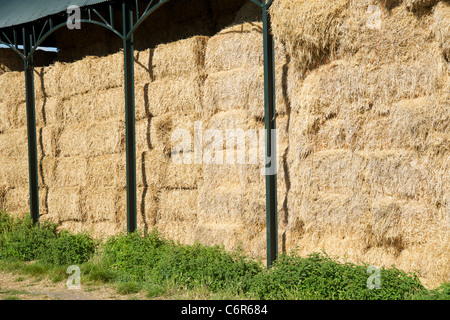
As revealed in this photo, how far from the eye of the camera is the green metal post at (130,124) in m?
10.3

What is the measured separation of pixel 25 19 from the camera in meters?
13.0

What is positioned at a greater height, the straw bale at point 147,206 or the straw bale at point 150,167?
the straw bale at point 150,167

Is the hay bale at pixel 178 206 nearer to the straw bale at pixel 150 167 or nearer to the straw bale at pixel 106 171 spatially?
the straw bale at pixel 150 167

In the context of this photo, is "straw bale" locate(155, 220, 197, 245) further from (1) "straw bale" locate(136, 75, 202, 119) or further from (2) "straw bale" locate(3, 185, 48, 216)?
(2) "straw bale" locate(3, 185, 48, 216)

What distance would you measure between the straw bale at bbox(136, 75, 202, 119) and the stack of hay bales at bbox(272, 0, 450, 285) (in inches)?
91.8

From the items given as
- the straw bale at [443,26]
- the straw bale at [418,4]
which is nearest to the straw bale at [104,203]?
the straw bale at [418,4]

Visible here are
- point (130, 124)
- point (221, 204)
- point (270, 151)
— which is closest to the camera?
point (270, 151)

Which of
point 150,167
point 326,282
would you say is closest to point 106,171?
point 150,167

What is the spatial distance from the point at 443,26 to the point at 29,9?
10.4 metres

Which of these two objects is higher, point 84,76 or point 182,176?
point 84,76

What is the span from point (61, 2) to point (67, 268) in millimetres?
6148

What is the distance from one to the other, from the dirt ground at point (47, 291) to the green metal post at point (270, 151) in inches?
81.7

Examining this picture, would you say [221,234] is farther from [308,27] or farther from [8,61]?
[8,61]

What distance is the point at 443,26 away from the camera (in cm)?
636
